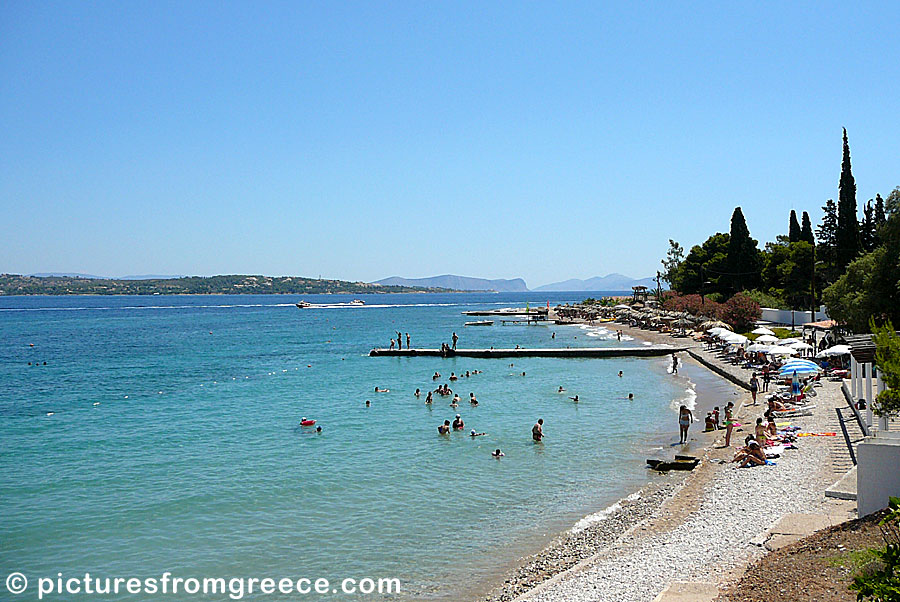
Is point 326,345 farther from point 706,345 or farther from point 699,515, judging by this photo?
point 699,515

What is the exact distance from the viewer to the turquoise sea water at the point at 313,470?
13.8m

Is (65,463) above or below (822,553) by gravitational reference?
below

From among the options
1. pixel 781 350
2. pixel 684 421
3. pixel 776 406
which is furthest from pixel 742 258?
pixel 684 421

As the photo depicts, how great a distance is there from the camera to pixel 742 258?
69375mm

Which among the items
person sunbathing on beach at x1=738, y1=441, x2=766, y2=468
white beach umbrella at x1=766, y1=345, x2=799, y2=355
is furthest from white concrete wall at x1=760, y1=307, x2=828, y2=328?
person sunbathing on beach at x1=738, y1=441, x2=766, y2=468

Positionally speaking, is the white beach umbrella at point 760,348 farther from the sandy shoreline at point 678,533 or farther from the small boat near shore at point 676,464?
the small boat near shore at point 676,464

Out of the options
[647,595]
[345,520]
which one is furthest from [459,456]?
[647,595]

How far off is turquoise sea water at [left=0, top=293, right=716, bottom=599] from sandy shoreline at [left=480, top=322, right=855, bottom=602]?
0.91m

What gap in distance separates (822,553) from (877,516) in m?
1.53

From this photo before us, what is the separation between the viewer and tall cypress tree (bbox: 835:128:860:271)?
44.9 m

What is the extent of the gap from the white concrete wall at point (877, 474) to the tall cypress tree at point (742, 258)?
6302cm

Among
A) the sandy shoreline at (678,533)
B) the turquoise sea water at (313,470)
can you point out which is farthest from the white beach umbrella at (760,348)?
the sandy shoreline at (678,533)

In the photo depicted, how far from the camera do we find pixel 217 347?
66812 mm

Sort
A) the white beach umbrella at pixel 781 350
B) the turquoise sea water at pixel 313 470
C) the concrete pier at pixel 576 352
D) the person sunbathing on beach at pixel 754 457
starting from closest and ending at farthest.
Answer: the turquoise sea water at pixel 313 470
the person sunbathing on beach at pixel 754 457
the white beach umbrella at pixel 781 350
the concrete pier at pixel 576 352
